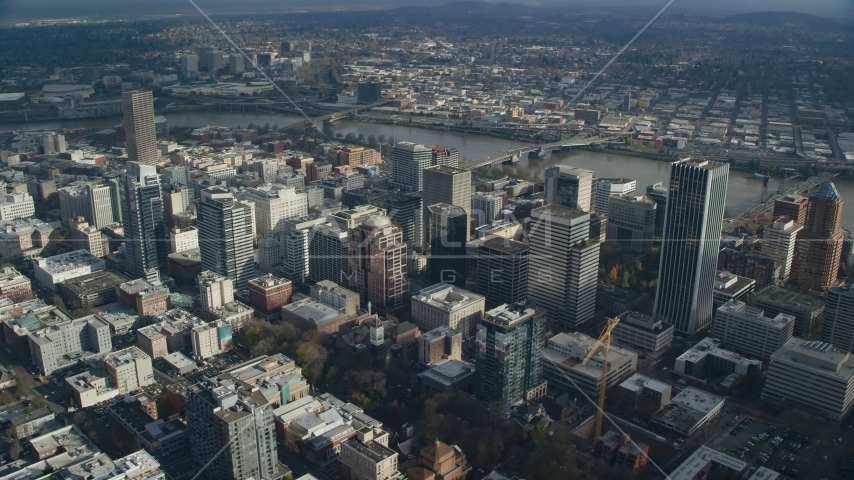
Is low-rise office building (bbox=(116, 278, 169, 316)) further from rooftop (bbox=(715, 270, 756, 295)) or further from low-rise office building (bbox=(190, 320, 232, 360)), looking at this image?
rooftop (bbox=(715, 270, 756, 295))

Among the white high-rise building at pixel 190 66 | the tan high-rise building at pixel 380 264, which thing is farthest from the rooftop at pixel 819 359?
the white high-rise building at pixel 190 66

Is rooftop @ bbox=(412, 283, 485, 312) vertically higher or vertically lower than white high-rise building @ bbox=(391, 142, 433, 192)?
lower

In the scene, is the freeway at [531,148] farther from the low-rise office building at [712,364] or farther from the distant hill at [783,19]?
the distant hill at [783,19]

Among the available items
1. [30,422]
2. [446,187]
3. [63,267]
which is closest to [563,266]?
[446,187]

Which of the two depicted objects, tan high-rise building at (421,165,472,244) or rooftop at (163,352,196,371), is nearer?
rooftop at (163,352,196,371)

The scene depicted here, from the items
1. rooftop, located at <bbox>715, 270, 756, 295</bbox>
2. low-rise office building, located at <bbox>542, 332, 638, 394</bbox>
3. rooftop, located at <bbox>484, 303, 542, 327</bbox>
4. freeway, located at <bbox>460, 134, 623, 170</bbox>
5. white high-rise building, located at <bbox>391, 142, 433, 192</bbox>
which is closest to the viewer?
rooftop, located at <bbox>484, 303, 542, 327</bbox>

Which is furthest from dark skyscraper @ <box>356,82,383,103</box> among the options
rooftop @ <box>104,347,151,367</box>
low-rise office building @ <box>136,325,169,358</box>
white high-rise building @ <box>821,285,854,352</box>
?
white high-rise building @ <box>821,285,854,352</box>

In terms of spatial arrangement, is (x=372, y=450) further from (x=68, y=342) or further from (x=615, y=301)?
(x=615, y=301)
